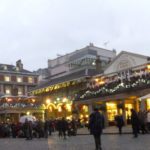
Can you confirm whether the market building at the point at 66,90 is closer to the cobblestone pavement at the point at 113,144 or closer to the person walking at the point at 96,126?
the cobblestone pavement at the point at 113,144

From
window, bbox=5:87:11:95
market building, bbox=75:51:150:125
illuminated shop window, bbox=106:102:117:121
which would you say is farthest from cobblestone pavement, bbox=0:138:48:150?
window, bbox=5:87:11:95

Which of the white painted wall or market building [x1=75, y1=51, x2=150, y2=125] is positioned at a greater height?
the white painted wall

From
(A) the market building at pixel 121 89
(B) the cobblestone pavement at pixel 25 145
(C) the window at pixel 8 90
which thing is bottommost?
(B) the cobblestone pavement at pixel 25 145

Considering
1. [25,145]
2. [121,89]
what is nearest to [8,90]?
[121,89]

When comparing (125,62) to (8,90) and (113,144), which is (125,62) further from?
(8,90)

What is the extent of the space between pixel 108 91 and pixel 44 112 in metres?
21.9

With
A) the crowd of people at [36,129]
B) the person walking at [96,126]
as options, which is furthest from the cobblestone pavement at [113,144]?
the crowd of people at [36,129]

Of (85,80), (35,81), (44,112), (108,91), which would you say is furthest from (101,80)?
(35,81)

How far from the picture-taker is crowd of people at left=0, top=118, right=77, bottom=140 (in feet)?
100

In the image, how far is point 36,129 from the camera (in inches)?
1314

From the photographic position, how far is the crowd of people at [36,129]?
3062 centimetres

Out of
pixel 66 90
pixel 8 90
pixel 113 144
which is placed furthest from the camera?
pixel 8 90

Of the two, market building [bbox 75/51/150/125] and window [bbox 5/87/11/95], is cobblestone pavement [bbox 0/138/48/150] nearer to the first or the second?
market building [bbox 75/51/150/125]

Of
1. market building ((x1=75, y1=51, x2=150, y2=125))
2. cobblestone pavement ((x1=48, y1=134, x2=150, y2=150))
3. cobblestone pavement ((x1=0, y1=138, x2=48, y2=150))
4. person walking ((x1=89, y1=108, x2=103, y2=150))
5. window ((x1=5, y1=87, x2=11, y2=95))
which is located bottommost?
cobblestone pavement ((x1=0, y1=138, x2=48, y2=150))
